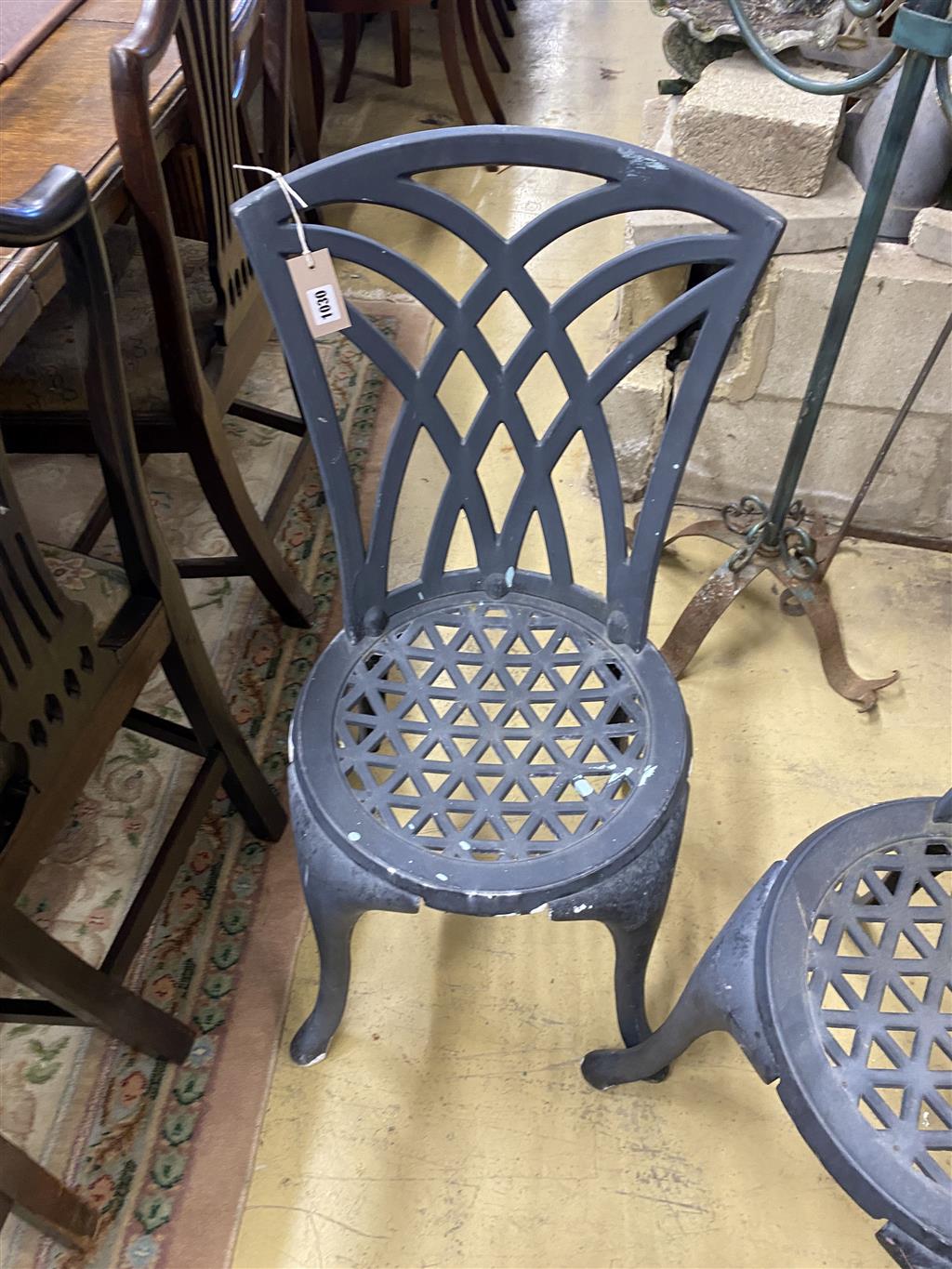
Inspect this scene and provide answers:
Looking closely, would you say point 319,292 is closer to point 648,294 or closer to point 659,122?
point 648,294

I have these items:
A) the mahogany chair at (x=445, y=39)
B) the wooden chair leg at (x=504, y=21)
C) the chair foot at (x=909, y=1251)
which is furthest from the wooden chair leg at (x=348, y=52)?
the chair foot at (x=909, y=1251)

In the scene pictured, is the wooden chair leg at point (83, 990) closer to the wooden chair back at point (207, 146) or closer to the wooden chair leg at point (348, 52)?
the wooden chair back at point (207, 146)

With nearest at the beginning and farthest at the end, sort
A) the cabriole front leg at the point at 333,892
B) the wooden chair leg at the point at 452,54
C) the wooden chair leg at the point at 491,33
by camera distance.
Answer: the cabriole front leg at the point at 333,892 → the wooden chair leg at the point at 452,54 → the wooden chair leg at the point at 491,33

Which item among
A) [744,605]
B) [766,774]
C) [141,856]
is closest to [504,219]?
[744,605]

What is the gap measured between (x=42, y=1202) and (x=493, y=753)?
0.66 meters

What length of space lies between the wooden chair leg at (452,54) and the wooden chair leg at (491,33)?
22.1 inches

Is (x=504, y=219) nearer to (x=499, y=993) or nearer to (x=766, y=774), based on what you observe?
(x=766, y=774)

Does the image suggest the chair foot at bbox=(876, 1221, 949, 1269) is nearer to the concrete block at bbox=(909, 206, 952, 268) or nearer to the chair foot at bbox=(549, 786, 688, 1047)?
the chair foot at bbox=(549, 786, 688, 1047)

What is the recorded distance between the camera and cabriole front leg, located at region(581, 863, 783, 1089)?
2.78ft

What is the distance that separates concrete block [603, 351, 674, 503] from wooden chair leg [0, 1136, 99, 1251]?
1302mm

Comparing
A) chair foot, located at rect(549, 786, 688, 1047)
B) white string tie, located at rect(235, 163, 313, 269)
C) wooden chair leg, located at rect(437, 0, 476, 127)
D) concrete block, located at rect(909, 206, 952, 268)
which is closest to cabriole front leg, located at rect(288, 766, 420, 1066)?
chair foot, located at rect(549, 786, 688, 1047)

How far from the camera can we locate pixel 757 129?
1.42m

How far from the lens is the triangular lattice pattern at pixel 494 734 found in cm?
98

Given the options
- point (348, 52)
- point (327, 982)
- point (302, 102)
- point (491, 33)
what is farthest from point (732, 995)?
point (491, 33)
